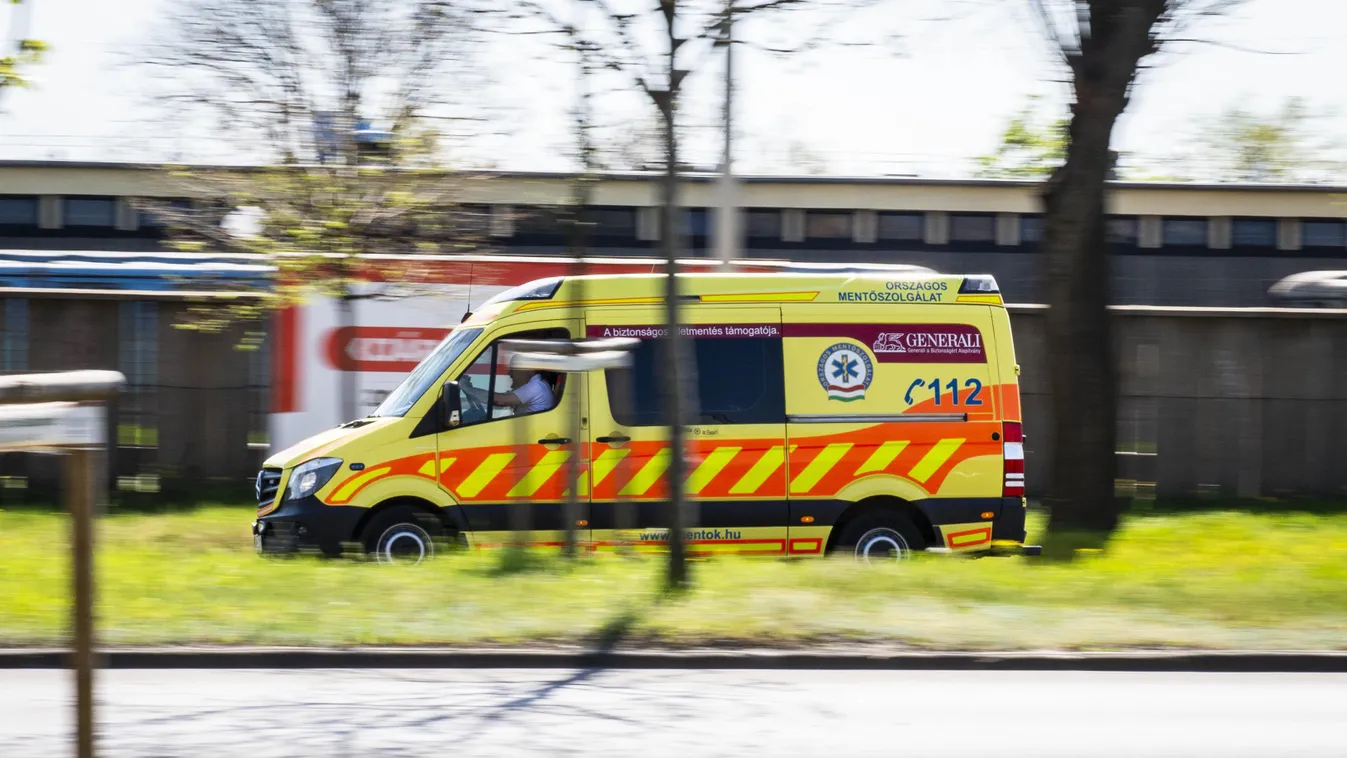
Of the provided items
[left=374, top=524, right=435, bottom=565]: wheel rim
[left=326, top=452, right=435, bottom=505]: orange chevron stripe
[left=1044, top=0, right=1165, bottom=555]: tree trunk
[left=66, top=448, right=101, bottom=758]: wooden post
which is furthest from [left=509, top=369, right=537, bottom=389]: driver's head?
[left=66, top=448, right=101, bottom=758]: wooden post

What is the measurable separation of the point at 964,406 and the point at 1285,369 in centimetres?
653

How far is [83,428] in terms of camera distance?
12.3ft

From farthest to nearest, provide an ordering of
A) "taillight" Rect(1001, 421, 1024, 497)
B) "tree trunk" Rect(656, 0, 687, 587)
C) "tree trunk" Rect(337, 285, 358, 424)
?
"tree trunk" Rect(337, 285, 358, 424), "taillight" Rect(1001, 421, 1024, 497), "tree trunk" Rect(656, 0, 687, 587)

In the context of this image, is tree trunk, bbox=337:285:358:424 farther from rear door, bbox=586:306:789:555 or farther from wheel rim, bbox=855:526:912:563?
wheel rim, bbox=855:526:912:563

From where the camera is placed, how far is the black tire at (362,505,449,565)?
10172mm

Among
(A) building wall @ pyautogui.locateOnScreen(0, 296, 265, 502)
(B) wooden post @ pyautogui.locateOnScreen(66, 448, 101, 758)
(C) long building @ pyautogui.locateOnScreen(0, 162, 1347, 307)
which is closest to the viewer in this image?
(B) wooden post @ pyautogui.locateOnScreen(66, 448, 101, 758)

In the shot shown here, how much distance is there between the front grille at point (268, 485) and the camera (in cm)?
1026

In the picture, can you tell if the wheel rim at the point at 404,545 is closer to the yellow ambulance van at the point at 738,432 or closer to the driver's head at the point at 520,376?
the yellow ambulance van at the point at 738,432

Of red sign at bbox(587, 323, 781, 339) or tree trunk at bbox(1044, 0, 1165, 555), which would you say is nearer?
red sign at bbox(587, 323, 781, 339)

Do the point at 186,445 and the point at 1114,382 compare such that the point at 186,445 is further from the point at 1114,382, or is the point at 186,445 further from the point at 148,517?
the point at 1114,382

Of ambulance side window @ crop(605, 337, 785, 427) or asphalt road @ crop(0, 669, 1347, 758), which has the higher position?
ambulance side window @ crop(605, 337, 785, 427)

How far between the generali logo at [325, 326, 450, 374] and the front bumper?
176 inches

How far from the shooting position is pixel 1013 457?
33.7 feet

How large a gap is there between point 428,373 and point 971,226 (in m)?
24.0
